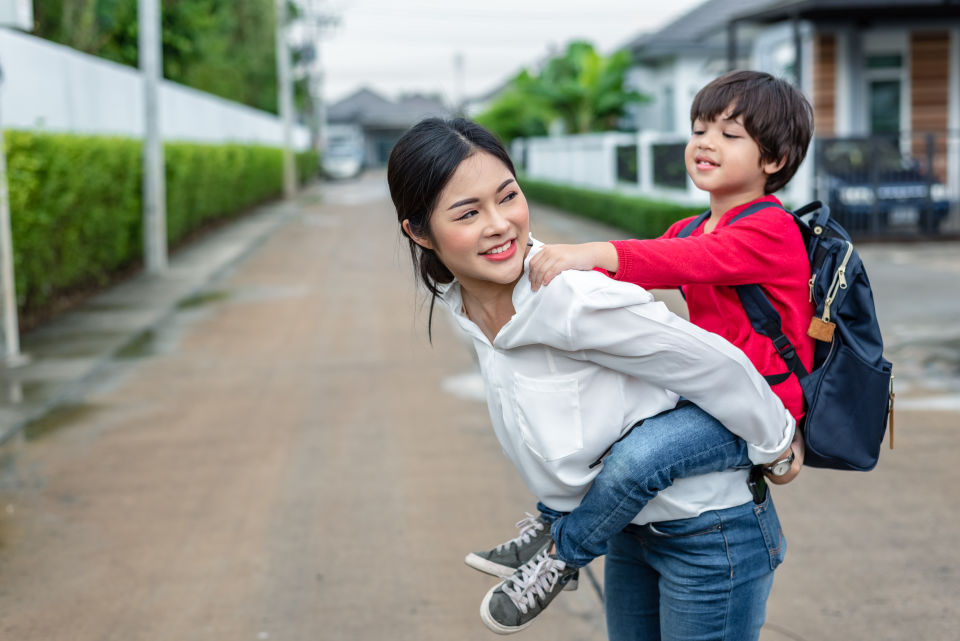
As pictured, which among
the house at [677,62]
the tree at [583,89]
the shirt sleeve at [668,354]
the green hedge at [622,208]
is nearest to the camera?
the shirt sleeve at [668,354]

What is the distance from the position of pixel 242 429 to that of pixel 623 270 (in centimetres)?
501

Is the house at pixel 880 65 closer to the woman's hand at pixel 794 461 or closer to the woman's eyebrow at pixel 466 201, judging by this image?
the woman's hand at pixel 794 461

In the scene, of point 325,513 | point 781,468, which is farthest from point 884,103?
point 781,468

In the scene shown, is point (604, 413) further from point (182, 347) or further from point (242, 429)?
point (182, 347)

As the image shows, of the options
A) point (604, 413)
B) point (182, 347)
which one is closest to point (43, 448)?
point (182, 347)

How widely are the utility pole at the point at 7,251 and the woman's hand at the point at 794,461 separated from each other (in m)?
7.51

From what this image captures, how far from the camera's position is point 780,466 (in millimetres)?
2059

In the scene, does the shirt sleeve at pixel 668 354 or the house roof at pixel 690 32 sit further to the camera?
the house roof at pixel 690 32

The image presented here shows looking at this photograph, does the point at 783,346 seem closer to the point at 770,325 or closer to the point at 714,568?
the point at 770,325

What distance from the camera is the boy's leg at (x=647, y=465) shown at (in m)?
1.94

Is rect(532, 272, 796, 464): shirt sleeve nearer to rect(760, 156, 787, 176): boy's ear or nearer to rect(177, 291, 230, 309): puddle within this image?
rect(760, 156, 787, 176): boy's ear

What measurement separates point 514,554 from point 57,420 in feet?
17.9

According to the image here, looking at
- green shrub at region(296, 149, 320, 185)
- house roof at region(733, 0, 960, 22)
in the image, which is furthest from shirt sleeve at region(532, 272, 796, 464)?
green shrub at region(296, 149, 320, 185)

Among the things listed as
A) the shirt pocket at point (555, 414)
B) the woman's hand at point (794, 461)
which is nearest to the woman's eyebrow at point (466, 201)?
the shirt pocket at point (555, 414)
